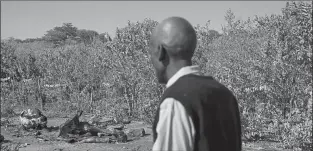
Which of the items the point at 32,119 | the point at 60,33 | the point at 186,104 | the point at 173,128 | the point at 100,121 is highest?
the point at 60,33

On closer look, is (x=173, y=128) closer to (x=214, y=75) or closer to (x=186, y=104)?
(x=186, y=104)

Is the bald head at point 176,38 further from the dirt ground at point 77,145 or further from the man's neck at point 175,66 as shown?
the dirt ground at point 77,145

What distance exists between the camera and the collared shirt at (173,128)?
1.53m

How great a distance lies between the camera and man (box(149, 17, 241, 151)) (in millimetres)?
1539

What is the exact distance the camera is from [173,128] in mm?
1532

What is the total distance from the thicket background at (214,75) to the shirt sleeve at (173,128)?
11.9 feet

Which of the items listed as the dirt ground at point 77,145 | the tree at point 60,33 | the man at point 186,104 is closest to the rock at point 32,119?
the dirt ground at point 77,145

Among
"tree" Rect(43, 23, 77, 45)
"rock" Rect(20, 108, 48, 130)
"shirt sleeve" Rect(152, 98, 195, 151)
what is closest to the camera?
"shirt sleeve" Rect(152, 98, 195, 151)

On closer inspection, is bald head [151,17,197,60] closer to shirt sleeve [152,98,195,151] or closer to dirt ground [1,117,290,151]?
shirt sleeve [152,98,195,151]

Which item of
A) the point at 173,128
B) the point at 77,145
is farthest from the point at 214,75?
the point at 173,128

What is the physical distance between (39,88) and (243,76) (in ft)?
36.2

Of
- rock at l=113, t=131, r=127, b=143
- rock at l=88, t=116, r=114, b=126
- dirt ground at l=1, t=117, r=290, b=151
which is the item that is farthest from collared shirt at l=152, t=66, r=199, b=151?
rock at l=88, t=116, r=114, b=126

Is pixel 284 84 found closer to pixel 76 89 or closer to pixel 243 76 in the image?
pixel 243 76

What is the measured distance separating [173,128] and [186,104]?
4.6 inches
